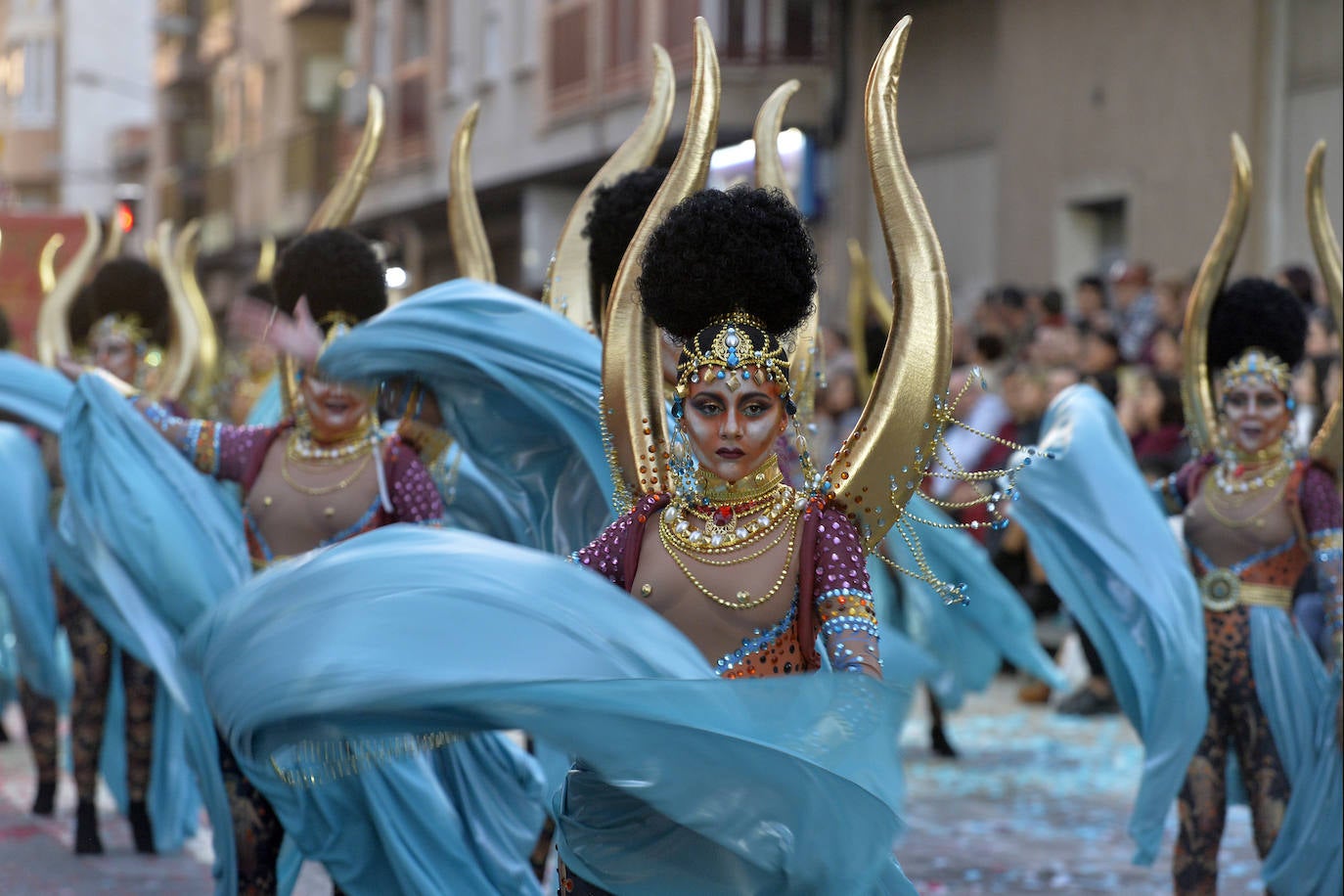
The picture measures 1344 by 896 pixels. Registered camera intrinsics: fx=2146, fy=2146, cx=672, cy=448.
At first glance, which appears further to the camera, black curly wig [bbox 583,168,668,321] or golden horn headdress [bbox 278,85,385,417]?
golden horn headdress [bbox 278,85,385,417]

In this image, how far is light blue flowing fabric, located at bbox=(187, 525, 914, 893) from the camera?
346cm

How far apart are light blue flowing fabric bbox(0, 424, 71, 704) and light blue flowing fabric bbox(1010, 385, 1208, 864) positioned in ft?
13.6

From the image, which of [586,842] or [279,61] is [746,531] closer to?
[586,842]

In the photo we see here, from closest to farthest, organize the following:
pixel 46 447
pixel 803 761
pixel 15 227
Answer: pixel 803 761 → pixel 46 447 → pixel 15 227

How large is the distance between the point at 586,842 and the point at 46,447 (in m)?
5.59

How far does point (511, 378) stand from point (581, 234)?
74cm

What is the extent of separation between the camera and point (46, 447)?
352 inches

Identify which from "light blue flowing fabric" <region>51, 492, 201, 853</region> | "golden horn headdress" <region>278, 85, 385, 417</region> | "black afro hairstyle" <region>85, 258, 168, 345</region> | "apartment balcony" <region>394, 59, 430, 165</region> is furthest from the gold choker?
"apartment balcony" <region>394, 59, 430, 165</region>

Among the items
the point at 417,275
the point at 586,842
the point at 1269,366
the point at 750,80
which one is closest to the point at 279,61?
the point at 417,275

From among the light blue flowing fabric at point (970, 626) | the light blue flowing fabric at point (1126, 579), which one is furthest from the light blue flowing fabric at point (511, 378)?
the light blue flowing fabric at point (970, 626)

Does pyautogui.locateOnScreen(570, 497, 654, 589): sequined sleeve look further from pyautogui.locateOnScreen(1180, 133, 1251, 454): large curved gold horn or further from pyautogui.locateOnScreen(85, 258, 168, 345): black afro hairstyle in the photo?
pyautogui.locateOnScreen(85, 258, 168, 345): black afro hairstyle

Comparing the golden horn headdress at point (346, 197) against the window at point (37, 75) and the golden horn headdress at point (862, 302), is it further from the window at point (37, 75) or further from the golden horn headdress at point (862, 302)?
the window at point (37, 75)

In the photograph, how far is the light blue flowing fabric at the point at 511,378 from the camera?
5379mm

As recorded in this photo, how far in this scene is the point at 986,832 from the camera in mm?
8305
